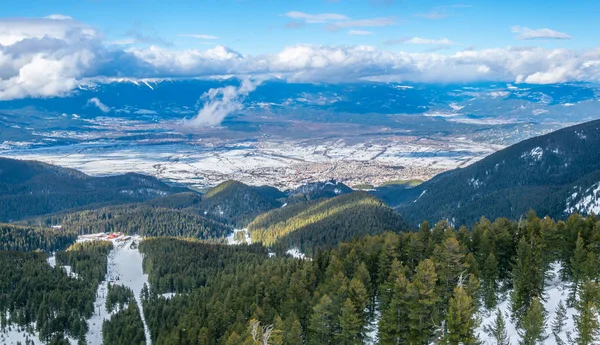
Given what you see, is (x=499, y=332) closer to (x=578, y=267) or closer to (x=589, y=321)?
(x=589, y=321)

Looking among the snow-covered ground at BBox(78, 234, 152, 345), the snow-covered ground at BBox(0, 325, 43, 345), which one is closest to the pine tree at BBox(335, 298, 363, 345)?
the snow-covered ground at BBox(78, 234, 152, 345)

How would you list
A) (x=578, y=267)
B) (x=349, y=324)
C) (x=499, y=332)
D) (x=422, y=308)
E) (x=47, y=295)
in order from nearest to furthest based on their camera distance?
(x=499, y=332)
(x=422, y=308)
(x=349, y=324)
(x=578, y=267)
(x=47, y=295)

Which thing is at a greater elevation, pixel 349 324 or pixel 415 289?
pixel 415 289

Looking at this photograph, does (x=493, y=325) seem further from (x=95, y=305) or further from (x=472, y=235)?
(x=95, y=305)

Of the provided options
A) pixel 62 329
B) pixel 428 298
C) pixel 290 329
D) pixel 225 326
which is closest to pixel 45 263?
pixel 62 329

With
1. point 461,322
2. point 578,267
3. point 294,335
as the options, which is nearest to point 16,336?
point 294,335

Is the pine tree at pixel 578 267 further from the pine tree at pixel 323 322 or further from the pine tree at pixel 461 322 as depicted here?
the pine tree at pixel 323 322

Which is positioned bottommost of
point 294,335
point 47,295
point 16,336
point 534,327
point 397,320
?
point 16,336
